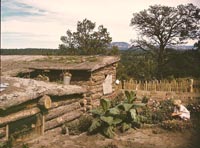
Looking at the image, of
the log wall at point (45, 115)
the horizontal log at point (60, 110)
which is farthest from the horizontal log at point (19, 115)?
the horizontal log at point (60, 110)

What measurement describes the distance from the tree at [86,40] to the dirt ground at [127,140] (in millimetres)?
24625

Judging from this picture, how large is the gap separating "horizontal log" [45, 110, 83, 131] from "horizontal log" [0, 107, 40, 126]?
1.01 m

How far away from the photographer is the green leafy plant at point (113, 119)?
462 inches

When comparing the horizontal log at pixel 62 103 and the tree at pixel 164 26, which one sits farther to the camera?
the tree at pixel 164 26

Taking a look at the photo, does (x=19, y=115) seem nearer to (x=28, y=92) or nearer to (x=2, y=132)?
(x=2, y=132)

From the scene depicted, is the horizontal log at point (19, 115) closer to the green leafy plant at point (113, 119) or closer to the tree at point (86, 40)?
the green leafy plant at point (113, 119)

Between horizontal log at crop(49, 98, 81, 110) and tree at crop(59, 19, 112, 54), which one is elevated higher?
tree at crop(59, 19, 112, 54)

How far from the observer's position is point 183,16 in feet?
118

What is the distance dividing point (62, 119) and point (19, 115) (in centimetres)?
282

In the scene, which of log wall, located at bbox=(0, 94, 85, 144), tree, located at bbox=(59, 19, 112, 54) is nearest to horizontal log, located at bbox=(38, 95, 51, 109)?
log wall, located at bbox=(0, 94, 85, 144)

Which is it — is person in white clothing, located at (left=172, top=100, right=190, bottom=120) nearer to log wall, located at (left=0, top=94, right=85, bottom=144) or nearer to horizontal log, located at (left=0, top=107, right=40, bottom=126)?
log wall, located at (left=0, top=94, right=85, bottom=144)

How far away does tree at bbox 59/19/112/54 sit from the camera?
120 ft

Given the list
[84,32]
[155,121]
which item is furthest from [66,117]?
[84,32]

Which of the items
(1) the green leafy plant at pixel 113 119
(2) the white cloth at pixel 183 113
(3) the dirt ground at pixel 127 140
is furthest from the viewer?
(2) the white cloth at pixel 183 113
